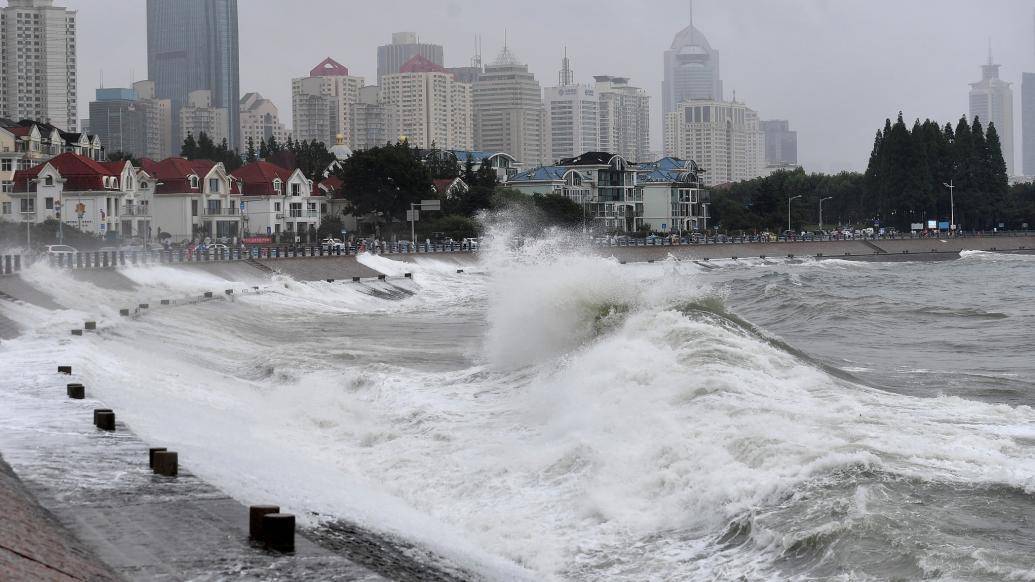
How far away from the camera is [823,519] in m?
11.7

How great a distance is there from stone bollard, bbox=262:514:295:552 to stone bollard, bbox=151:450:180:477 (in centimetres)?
260

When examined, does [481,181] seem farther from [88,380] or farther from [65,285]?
[88,380]

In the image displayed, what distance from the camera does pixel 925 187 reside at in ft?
423

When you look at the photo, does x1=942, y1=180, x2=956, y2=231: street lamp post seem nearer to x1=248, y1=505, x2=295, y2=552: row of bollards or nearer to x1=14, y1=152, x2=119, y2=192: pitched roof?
x1=14, y1=152, x2=119, y2=192: pitched roof

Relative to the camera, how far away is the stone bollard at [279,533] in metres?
9.32

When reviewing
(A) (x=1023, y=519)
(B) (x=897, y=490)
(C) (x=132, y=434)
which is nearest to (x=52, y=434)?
(C) (x=132, y=434)

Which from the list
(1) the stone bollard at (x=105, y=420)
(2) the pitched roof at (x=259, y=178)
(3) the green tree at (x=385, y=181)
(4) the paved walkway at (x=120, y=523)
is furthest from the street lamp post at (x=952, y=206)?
(4) the paved walkway at (x=120, y=523)

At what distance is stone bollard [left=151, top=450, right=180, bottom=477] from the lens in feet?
38.1

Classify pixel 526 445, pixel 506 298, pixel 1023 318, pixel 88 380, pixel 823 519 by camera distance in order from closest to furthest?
pixel 823 519, pixel 526 445, pixel 88 380, pixel 506 298, pixel 1023 318

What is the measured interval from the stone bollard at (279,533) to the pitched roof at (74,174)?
78.4 meters

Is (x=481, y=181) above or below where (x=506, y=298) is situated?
above

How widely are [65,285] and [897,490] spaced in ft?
109

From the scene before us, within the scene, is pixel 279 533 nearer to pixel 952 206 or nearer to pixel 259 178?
pixel 259 178

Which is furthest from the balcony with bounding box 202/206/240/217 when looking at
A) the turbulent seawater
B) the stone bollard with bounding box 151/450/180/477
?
the stone bollard with bounding box 151/450/180/477
